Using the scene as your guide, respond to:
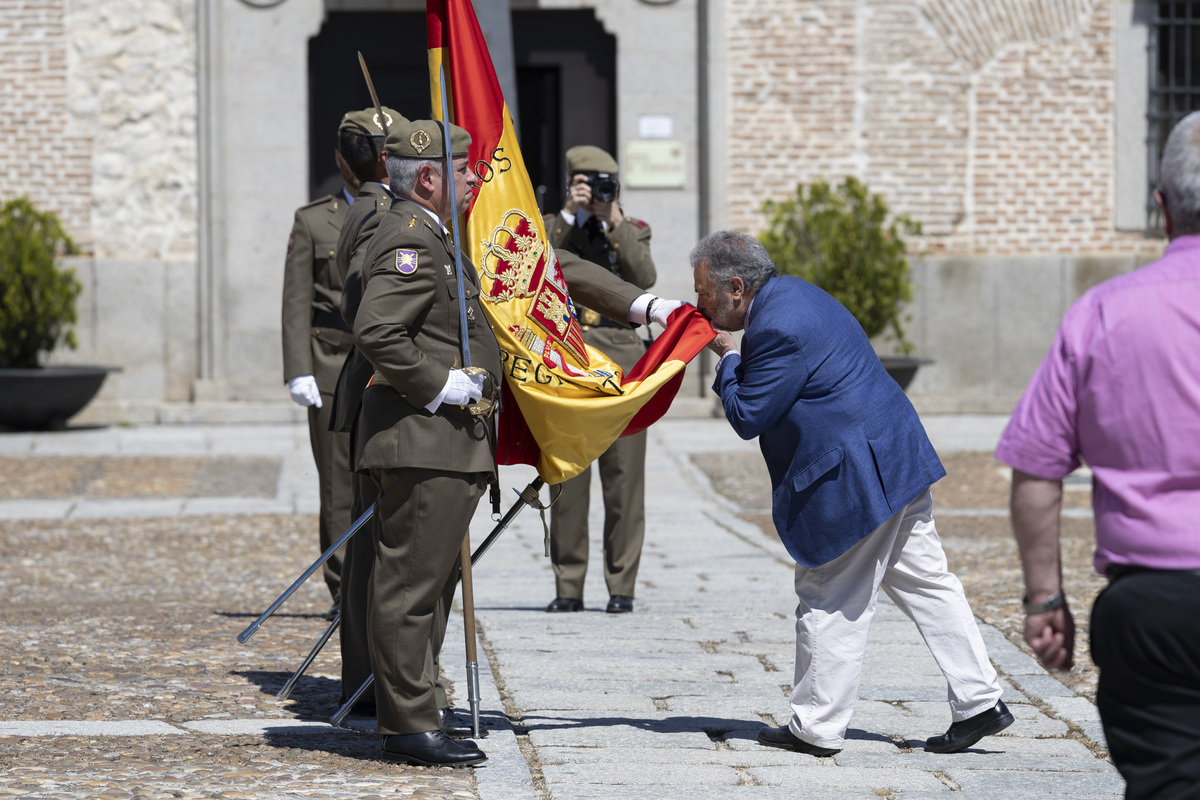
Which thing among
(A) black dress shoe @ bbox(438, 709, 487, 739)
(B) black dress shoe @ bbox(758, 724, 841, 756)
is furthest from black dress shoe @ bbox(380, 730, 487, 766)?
(B) black dress shoe @ bbox(758, 724, 841, 756)

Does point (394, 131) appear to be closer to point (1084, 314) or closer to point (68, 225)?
point (1084, 314)

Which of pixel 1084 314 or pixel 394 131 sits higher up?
pixel 394 131

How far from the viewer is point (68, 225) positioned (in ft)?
47.3

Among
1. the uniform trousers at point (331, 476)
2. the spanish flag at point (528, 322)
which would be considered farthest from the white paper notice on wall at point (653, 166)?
the spanish flag at point (528, 322)

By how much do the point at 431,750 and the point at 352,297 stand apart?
131 cm

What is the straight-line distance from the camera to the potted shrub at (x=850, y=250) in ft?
46.5

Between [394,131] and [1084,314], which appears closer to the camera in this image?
[1084,314]

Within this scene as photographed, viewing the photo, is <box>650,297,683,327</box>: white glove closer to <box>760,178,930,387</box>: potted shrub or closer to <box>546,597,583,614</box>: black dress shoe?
<box>546,597,583,614</box>: black dress shoe

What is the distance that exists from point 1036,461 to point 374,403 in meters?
2.08

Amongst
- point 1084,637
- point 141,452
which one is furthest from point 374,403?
point 141,452

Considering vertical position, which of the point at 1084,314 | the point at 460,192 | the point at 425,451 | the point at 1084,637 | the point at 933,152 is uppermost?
the point at 933,152

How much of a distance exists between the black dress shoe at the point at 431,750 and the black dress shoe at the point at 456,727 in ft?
0.82

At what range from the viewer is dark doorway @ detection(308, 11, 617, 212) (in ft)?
48.5

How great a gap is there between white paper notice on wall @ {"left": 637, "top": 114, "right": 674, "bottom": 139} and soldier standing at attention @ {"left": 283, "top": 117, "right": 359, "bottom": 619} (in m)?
8.34
